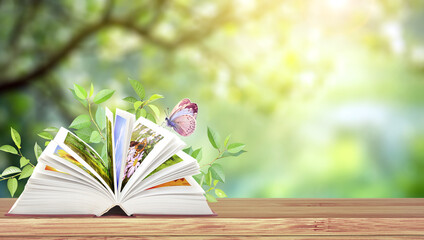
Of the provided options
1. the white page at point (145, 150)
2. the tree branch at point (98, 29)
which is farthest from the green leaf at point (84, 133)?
the tree branch at point (98, 29)

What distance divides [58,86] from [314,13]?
1.09 meters

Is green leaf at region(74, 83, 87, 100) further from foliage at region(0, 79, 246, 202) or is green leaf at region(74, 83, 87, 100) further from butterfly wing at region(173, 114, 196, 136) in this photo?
butterfly wing at region(173, 114, 196, 136)

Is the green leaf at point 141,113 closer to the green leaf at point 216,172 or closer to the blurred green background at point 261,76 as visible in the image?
the green leaf at point 216,172

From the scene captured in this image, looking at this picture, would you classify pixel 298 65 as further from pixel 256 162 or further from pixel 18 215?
pixel 18 215

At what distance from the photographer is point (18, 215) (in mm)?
1152

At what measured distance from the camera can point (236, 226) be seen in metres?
1.14

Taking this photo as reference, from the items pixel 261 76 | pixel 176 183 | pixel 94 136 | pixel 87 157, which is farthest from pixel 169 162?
pixel 261 76

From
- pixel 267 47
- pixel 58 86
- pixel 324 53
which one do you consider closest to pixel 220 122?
pixel 267 47

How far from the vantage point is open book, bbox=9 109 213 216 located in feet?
3.75

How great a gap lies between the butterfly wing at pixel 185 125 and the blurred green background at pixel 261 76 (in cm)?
75

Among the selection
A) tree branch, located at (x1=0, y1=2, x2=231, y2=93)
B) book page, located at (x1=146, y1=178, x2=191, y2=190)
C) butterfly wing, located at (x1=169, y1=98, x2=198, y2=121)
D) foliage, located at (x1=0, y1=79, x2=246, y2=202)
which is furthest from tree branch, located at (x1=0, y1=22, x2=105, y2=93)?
book page, located at (x1=146, y1=178, x2=191, y2=190)

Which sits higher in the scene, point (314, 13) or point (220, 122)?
point (314, 13)

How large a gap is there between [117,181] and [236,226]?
27cm

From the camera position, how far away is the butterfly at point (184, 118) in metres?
1.38
